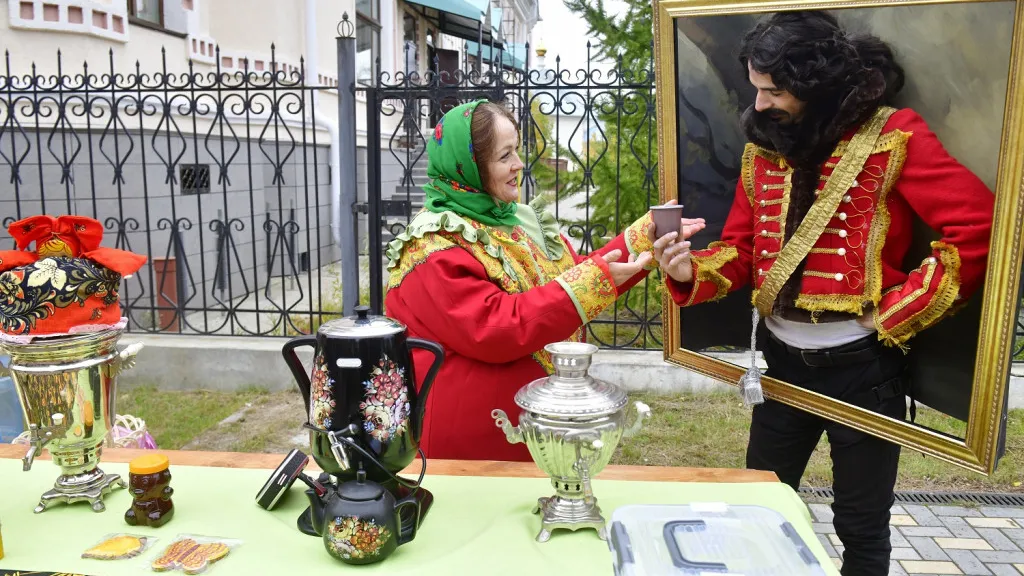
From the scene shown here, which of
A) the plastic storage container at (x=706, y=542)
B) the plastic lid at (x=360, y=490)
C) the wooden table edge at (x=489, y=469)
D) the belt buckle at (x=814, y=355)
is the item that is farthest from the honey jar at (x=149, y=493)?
the belt buckle at (x=814, y=355)

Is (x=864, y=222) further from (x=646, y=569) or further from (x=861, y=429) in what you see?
(x=646, y=569)

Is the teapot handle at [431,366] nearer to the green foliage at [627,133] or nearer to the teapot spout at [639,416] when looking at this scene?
the teapot spout at [639,416]

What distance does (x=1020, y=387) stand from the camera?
7.50ft

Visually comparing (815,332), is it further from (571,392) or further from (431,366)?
(431,366)

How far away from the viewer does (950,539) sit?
120 inches

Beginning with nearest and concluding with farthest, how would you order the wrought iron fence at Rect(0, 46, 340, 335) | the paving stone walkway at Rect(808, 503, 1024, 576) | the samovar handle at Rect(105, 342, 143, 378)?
the samovar handle at Rect(105, 342, 143, 378)
the paving stone walkway at Rect(808, 503, 1024, 576)
the wrought iron fence at Rect(0, 46, 340, 335)

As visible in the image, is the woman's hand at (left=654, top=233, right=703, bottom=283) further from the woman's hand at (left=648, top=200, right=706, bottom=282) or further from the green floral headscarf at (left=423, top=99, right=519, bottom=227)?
the green floral headscarf at (left=423, top=99, right=519, bottom=227)

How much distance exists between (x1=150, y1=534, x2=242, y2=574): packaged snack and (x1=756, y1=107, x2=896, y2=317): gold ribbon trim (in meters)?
1.27

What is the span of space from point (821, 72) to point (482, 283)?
86cm

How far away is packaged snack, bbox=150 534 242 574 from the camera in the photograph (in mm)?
1304

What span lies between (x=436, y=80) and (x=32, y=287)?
3.38m

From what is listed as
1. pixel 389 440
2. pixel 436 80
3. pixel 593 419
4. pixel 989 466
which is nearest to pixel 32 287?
pixel 389 440

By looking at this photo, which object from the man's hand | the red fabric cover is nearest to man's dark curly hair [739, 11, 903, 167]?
the man's hand

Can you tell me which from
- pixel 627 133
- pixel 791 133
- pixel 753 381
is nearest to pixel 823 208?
pixel 791 133
